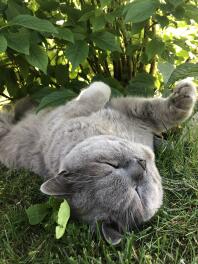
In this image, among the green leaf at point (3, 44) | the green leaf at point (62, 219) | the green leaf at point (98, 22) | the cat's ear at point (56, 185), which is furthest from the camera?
the green leaf at point (98, 22)

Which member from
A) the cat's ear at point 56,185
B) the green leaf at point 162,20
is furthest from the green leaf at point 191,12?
the cat's ear at point 56,185

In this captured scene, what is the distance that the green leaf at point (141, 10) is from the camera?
2.54 meters

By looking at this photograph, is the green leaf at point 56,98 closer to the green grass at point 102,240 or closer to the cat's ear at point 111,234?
the green grass at point 102,240

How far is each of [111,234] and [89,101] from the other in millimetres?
1068

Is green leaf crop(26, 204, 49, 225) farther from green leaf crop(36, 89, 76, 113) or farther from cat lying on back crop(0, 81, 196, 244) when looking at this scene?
green leaf crop(36, 89, 76, 113)

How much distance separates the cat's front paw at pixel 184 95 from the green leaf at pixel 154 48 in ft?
0.84

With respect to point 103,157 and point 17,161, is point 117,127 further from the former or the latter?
point 17,161

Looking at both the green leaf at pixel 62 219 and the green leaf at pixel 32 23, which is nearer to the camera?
the green leaf at pixel 62 219

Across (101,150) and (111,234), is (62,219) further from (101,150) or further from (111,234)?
(101,150)

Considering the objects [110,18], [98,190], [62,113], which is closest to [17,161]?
[62,113]

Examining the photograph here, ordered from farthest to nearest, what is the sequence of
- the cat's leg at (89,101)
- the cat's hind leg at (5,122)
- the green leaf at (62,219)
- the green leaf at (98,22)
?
the cat's hind leg at (5,122), the cat's leg at (89,101), the green leaf at (98,22), the green leaf at (62,219)

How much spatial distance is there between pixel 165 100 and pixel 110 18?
628mm

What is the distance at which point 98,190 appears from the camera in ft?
7.80

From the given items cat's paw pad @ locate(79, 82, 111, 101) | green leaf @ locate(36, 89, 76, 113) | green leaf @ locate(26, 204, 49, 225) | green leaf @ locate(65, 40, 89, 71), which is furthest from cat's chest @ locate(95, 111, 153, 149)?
green leaf @ locate(26, 204, 49, 225)
